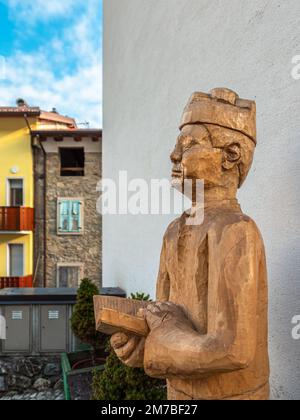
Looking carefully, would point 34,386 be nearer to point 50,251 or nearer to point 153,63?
point 153,63

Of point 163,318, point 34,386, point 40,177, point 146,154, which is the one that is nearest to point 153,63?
point 146,154

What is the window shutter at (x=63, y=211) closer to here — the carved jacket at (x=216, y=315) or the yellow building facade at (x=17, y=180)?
the yellow building facade at (x=17, y=180)

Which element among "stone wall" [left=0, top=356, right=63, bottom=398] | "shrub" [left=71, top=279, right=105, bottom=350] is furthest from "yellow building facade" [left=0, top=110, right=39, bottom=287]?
"shrub" [left=71, top=279, right=105, bottom=350]

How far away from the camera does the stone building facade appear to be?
42.3 feet

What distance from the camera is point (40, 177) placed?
13.0 metres

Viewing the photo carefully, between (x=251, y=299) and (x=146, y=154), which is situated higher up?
(x=146, y=154)

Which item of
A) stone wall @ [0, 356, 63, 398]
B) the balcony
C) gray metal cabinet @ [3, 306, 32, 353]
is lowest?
stone wall @ [0, 356, 63, 398]

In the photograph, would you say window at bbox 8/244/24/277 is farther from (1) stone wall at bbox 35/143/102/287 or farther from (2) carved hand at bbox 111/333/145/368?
(2) carved hand at bbox 111/333/145/368

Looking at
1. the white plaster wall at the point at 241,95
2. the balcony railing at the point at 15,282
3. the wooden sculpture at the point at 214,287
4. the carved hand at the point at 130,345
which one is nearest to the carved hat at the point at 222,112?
the wooden sculpture at the point at 214,287

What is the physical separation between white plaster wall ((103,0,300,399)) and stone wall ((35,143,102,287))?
662 cm

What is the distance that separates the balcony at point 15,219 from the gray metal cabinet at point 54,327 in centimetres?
586

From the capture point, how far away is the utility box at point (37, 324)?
7121 mm
